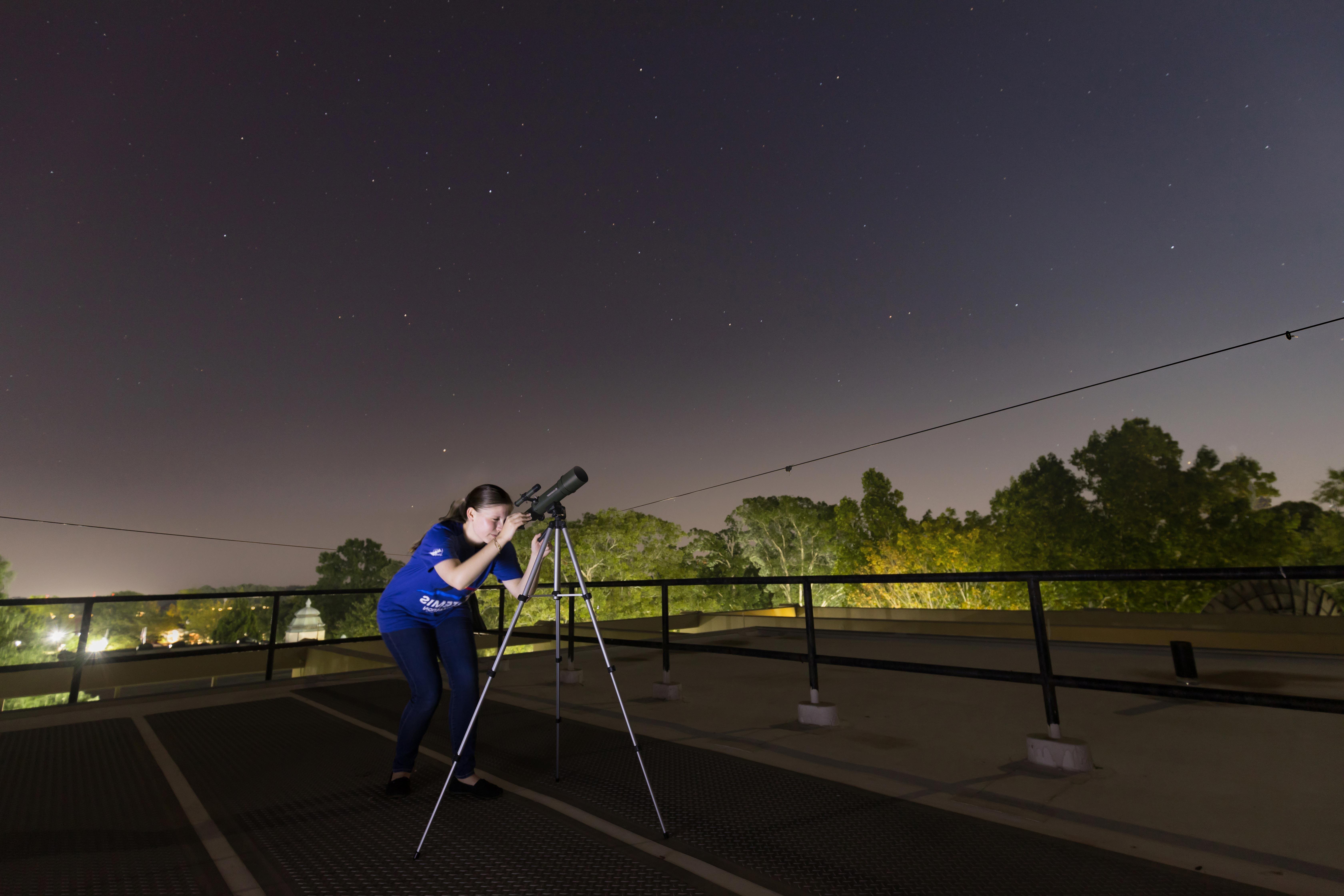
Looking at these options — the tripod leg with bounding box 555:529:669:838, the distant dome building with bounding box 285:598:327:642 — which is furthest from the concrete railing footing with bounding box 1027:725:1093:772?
the distant dome building with bounding box 285:598:327:642

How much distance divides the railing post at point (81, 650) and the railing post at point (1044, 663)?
6.92m

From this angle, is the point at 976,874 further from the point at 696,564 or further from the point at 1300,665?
the point at 696,564

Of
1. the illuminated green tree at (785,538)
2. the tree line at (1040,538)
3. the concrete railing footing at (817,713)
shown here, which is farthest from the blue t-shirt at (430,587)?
the illuminated green tree at (785,538)

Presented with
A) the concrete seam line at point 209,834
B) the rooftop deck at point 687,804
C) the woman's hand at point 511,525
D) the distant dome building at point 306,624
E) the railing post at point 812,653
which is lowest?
the distant dome building at point 306,624

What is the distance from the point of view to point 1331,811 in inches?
103

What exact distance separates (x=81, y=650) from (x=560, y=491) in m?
5.29

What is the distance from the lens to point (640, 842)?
2346 mm

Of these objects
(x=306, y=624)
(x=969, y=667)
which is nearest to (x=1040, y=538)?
(x=969, y=667)

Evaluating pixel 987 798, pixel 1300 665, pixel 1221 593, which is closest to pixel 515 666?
pixel 987 798

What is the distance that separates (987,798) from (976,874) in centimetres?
89

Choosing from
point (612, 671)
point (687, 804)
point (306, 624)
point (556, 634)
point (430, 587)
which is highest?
point (430, 587)

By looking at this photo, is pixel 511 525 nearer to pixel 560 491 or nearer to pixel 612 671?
pixel 560 491

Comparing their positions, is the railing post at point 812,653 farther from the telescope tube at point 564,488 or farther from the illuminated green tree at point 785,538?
the illuminated green tree at point 785,538

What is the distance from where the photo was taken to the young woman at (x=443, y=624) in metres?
2.91
